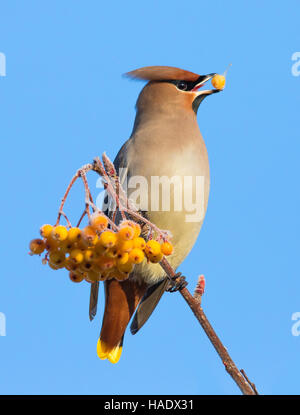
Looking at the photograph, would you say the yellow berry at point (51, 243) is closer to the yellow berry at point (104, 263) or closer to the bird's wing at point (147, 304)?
the yellow berry at point (104, 263)

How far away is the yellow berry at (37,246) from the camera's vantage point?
2.19 meters

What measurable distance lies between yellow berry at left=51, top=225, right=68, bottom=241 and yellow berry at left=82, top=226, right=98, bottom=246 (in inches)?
2.7

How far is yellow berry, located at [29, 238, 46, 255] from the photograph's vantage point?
2.19 m

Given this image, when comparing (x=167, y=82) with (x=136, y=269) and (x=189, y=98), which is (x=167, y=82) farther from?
(x=136, y=269)

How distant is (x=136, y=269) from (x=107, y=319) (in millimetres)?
374

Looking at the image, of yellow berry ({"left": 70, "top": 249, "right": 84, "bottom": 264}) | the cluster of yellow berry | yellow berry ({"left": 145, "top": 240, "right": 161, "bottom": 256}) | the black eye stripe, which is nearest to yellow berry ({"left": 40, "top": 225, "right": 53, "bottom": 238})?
the cluster of yellow berry

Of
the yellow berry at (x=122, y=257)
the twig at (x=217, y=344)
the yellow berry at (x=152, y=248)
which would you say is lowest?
the twig at (x=217, y=344)

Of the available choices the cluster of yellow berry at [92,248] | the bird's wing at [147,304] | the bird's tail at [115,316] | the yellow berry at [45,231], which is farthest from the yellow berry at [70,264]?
the bird's wing at [147,304]

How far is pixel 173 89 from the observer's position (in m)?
4.23

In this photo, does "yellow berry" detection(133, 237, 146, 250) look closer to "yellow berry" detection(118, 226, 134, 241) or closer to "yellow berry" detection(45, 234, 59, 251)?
"yellow berry" detection(118, 226, 134, 241)

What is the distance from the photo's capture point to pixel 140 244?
2.22m

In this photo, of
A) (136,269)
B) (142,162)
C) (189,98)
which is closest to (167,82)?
(189,98)

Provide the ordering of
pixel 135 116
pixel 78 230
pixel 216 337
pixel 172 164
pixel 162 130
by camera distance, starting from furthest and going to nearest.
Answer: pixel 135 116 → pixel 162 130 → pixel 172 164 → pixel 216 337 → pixel 78 230

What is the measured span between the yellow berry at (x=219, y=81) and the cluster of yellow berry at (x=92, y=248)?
1.99 m
